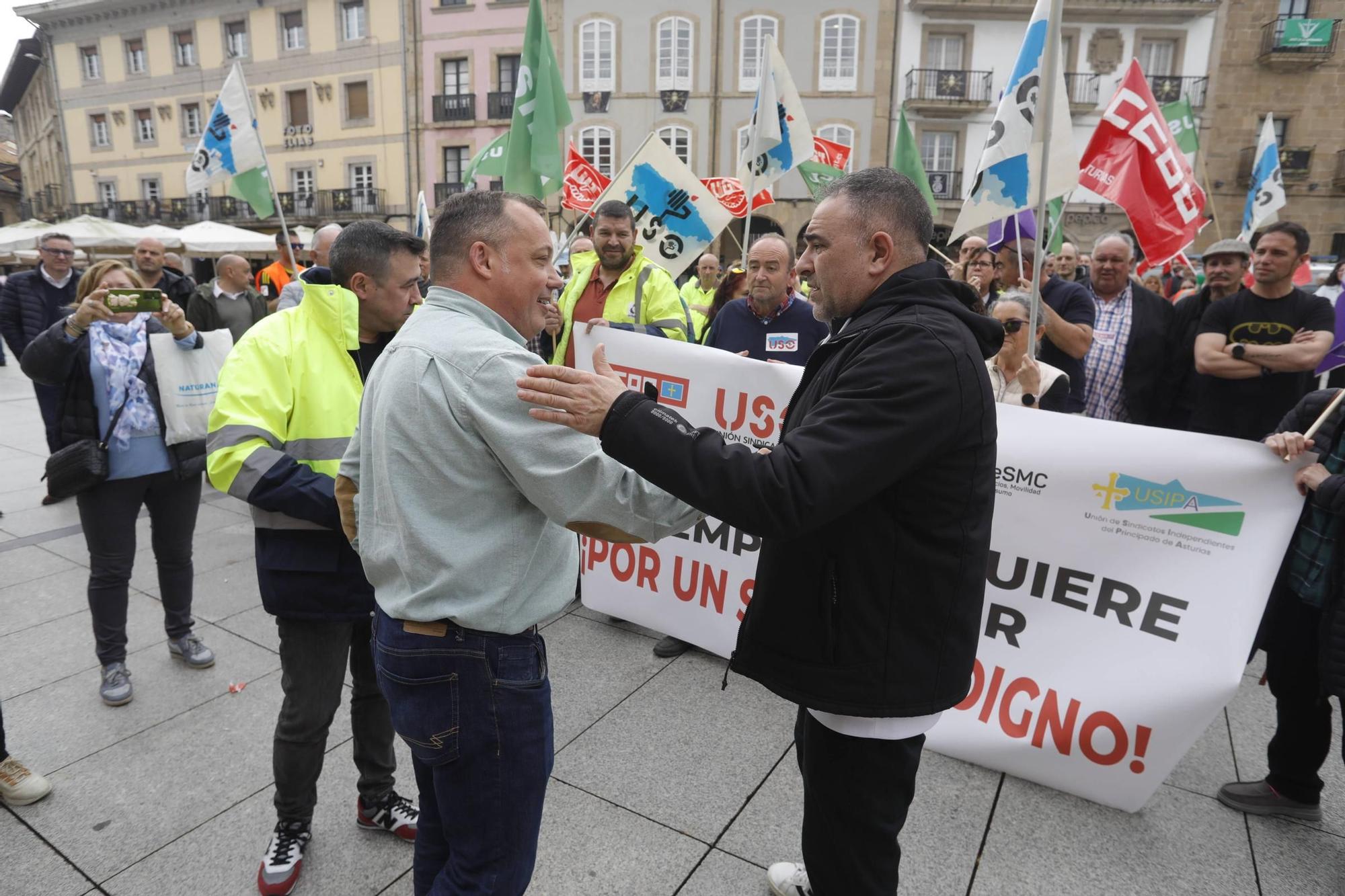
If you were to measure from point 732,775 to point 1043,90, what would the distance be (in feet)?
11.2

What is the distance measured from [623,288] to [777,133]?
9.32 feet

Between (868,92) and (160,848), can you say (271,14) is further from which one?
(160,848)

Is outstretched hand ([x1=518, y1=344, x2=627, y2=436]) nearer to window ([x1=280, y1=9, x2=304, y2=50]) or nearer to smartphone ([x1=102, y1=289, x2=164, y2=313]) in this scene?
smartphone ([x1=102, y1=289, x2=164, y2=313])

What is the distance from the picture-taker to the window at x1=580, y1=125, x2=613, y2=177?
25797 mm

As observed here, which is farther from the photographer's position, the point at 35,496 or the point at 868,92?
the point at 868,92

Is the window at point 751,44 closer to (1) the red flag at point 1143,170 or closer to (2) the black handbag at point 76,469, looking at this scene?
(1) the red flag at point 1143,170

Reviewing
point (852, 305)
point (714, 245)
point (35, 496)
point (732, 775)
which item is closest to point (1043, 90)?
point (852, 305)

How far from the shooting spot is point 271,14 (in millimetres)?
29453

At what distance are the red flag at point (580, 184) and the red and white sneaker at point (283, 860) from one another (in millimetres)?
7448

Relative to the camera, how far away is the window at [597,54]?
25156mm

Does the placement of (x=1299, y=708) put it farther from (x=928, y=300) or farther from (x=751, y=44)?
(x=751, y=44)

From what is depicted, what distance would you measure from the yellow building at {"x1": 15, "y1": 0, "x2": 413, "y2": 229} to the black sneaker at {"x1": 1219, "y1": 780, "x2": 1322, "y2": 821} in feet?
96.1

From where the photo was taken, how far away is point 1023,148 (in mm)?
4148

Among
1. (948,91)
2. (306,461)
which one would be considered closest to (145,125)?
(948,91)
